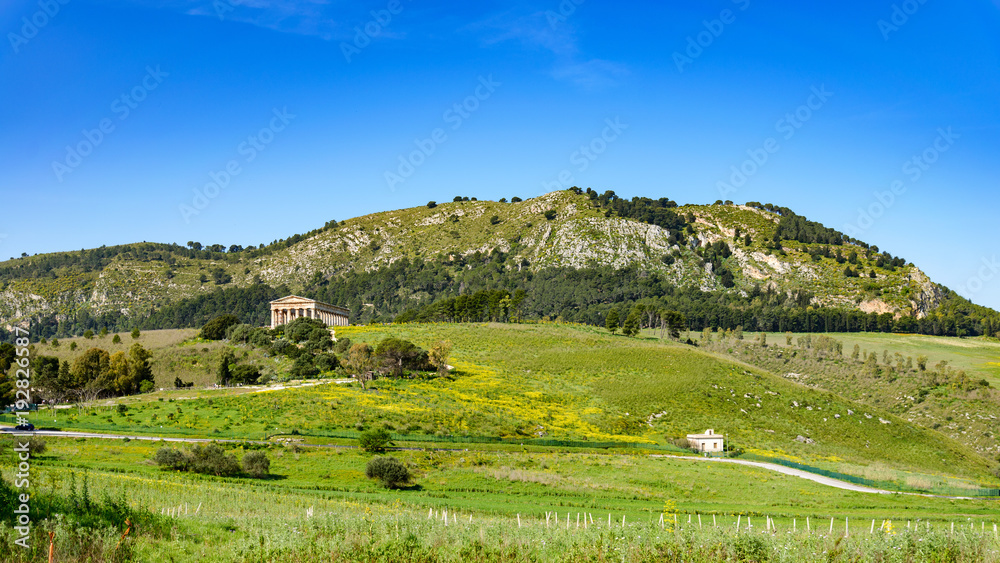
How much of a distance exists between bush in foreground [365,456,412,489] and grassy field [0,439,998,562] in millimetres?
728

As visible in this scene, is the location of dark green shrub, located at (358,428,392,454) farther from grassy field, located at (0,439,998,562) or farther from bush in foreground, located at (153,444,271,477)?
bush in foreground, located at (153,444,271,477)

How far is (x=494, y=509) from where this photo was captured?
109ft

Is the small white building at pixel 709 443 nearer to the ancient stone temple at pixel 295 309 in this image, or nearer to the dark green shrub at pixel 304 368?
the dark green shrub at pixel 304 368

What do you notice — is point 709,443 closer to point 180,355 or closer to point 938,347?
point 180,355

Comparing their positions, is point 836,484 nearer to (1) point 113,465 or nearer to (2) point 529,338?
(1) point 113,465

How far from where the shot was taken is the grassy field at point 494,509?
1961 cm

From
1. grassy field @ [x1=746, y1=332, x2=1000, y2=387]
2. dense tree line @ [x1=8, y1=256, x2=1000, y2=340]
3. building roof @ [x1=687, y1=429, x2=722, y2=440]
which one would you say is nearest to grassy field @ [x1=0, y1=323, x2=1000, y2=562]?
building roof @ [x1=687, y1=429, x2=722, y2=440]

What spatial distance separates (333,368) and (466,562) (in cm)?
6887

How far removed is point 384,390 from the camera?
72.9 meters

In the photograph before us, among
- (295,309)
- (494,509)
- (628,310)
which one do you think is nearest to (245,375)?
(494,509)

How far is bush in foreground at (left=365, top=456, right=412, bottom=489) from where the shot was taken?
4069 cm

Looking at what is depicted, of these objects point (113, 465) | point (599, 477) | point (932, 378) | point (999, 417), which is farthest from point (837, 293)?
point (113, 465)

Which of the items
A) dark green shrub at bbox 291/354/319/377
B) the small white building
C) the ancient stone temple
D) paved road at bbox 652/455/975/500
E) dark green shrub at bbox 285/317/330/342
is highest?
the ancient stone temple

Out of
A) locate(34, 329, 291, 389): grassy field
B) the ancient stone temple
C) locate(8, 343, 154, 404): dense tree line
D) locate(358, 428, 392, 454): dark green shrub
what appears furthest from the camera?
the ancient stone temple
